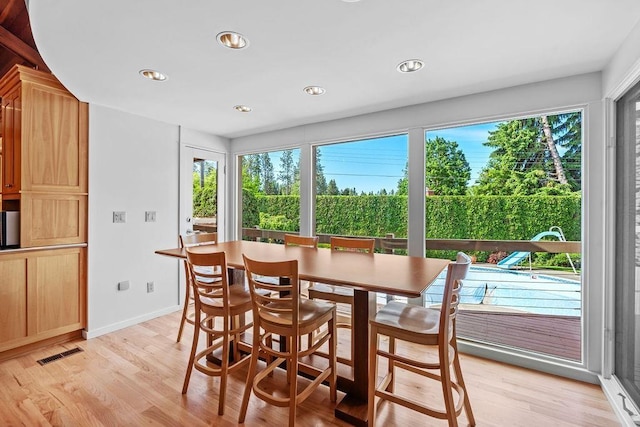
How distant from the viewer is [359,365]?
76.3 inches

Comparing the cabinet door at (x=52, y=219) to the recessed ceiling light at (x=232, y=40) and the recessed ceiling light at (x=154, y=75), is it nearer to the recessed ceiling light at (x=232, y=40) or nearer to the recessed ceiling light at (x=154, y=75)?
the recessed ceiling light at (x=154, y=75)

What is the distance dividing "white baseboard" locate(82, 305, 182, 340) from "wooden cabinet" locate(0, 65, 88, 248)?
3.06ft

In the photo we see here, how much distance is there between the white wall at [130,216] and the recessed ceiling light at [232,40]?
6.73ft

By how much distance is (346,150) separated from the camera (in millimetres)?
3613

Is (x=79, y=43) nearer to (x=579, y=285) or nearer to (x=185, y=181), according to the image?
(x=185, y=181)

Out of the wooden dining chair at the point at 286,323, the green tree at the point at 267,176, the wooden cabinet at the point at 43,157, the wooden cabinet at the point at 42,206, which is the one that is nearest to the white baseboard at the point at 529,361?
the wooden dining chair at the point at 286,323

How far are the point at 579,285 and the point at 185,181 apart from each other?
420cm

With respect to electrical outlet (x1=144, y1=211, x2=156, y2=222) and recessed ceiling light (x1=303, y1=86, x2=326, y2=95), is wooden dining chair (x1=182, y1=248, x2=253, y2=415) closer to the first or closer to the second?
recessed ceiling light (x1=303, y1=86, x2=326, y2=95)

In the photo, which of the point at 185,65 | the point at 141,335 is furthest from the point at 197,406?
the point at 185,65

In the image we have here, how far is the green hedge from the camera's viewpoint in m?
2.53

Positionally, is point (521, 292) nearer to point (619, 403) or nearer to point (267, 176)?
point (619, 403)

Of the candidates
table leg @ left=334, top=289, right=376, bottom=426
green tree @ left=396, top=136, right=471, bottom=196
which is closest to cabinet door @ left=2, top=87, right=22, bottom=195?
table leg @ left=334, top=289, right=376, bottom=426

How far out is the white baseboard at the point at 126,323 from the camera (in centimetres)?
305

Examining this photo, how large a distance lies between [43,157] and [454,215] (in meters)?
3.82
